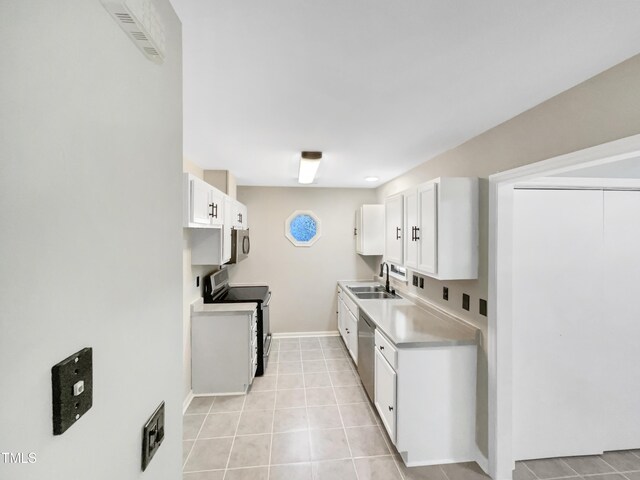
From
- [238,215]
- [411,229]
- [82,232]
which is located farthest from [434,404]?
[238,215]

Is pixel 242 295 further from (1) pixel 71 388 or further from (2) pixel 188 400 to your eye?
(1) pixel 71 388

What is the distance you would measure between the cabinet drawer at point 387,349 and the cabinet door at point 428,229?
666mm

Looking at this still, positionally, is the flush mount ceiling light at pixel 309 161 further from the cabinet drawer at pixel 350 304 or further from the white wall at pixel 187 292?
the cabinet drawer at pixel 350 304

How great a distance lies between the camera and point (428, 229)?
2.28 m

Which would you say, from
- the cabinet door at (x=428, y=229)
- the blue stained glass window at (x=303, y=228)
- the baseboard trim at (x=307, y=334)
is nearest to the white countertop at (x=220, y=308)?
the baseboard trim at (x=307, y=334)

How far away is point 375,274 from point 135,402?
425 centimetres

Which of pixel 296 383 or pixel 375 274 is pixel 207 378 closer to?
pixel 296 383

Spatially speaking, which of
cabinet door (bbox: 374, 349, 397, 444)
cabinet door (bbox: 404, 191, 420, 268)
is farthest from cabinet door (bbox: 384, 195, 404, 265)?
cabinet door (bbox: 374, 349, 397, 444)

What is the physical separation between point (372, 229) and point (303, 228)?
115cm

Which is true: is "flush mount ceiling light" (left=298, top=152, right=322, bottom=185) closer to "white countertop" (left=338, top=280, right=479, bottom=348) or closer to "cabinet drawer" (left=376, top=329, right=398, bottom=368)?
"white countertop" (left=338, top=280, right=479, bottom=348)

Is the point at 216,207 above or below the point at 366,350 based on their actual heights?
above

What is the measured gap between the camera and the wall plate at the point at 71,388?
0.44 meters

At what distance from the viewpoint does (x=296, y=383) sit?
3170 millimetres

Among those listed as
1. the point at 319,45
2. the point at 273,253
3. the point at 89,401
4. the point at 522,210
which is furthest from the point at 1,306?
the point at 273,253
